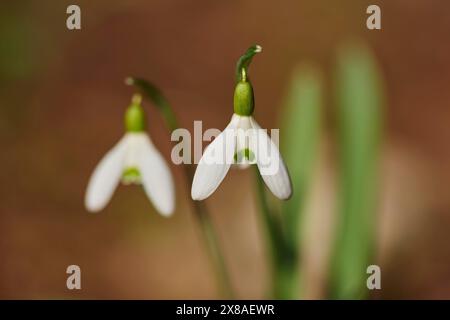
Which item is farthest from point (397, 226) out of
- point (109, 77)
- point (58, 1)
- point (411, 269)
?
point (58, 1)

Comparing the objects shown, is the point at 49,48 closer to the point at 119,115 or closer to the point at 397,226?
the point at 119,115

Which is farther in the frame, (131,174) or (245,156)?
(131,174)

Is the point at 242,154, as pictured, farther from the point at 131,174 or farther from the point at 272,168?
the point at 131,174

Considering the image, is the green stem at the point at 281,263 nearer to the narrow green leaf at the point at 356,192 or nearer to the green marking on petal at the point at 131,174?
the narrow green leaf at the point at 356,192

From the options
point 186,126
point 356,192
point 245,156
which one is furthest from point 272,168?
point 186,126

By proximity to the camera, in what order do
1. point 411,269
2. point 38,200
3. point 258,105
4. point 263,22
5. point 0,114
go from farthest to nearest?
point 263,22 < point 258,105 < point 0,114 < point 38,200 < point 411,269

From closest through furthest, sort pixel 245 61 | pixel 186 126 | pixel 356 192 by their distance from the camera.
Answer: pixel 245 61 → pixel 356 192 → pixel 186 126

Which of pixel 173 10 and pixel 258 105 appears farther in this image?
pixel 173 10
